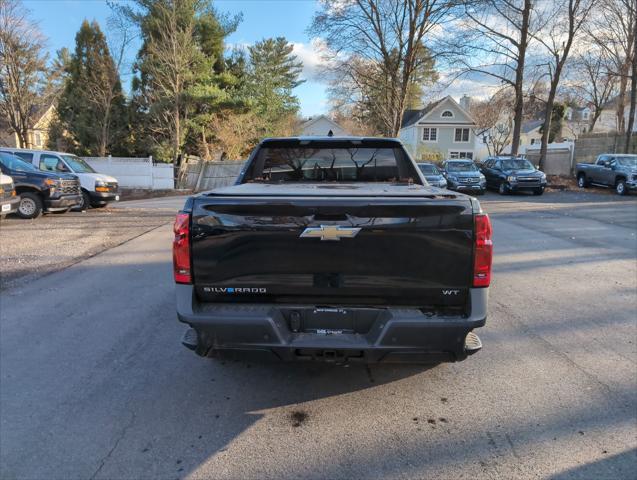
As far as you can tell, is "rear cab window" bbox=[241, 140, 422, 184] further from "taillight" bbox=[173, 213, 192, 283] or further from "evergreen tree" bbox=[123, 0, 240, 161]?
"evergreen tree" bbox=[123, 0, 240, 161]

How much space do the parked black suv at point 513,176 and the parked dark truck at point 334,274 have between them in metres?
20.3

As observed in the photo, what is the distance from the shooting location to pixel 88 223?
12.6 meters

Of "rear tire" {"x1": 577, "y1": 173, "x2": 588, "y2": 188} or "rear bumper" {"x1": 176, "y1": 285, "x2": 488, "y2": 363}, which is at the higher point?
"rear tire" {"x1": 577, "y1": 173, "x2": 588, "y2": 188}

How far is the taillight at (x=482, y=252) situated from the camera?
2.84 m

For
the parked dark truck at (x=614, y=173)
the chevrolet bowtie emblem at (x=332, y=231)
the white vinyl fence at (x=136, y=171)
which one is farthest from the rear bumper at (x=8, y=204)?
→ the parked dark truck at (x=614, y=173)

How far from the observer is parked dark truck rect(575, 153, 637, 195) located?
1993 cm

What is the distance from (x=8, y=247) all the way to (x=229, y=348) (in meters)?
8.20

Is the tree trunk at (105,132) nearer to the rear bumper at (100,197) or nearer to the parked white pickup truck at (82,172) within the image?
the parked white pickup truck at (82,172)

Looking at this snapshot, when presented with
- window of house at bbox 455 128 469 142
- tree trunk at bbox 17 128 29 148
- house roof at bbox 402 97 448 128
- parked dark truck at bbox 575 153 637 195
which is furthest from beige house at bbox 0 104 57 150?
window of house at bbox 455 128 469 142

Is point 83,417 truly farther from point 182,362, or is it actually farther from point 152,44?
point 152,44

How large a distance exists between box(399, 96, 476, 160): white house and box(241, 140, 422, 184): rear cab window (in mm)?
48623

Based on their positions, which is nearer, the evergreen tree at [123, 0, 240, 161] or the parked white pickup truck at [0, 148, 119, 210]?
the parked white pickup truck at [0, 148, 119, 210]

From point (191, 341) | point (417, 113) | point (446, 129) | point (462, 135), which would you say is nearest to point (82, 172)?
point (191, 341)

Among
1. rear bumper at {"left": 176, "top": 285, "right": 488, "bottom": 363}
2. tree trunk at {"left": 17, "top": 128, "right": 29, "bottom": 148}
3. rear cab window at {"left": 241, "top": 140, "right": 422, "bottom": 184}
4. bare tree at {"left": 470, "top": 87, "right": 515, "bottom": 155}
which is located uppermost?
bare tree at {"left": 470, "top": 87, "right": 515, "bottom": 155}
